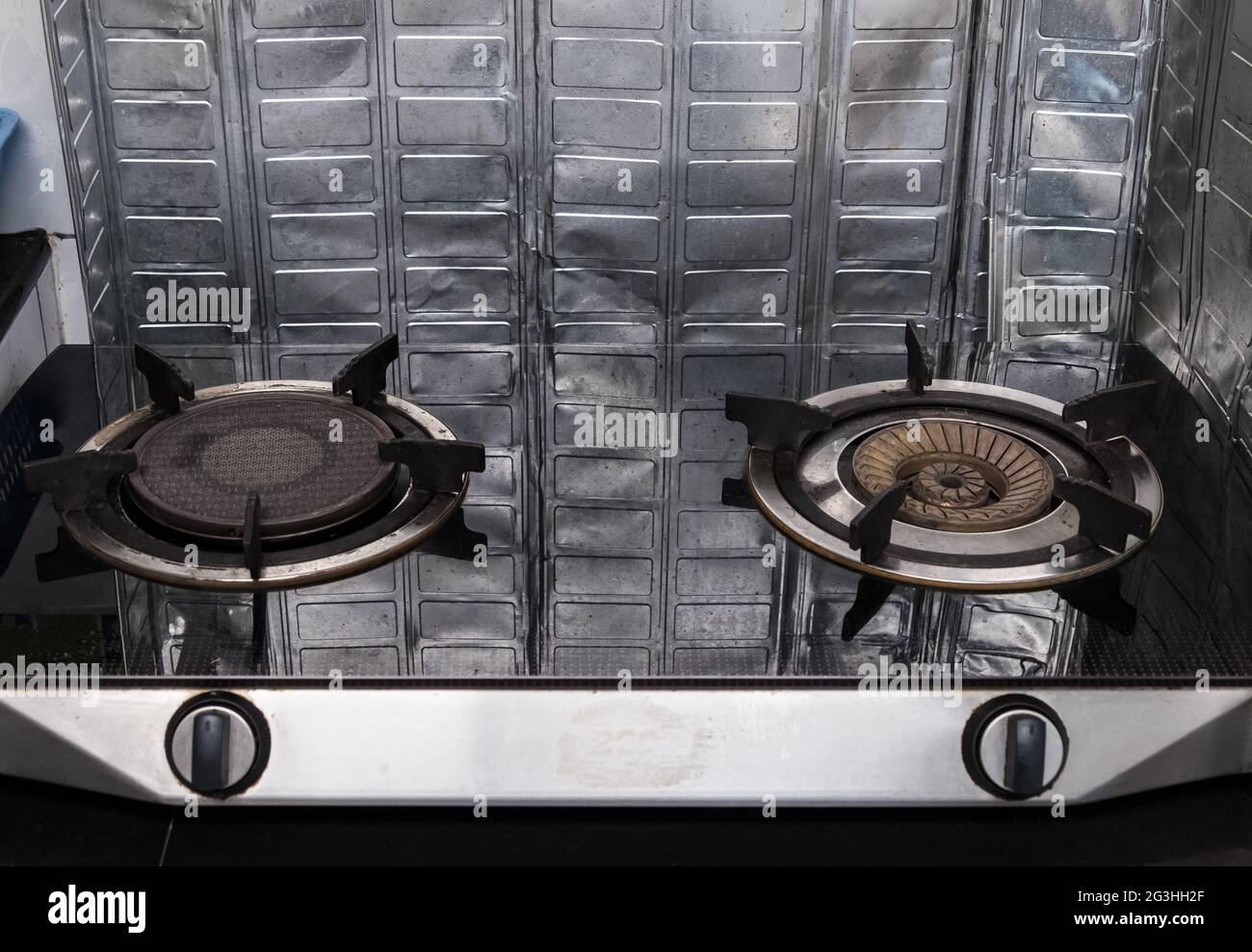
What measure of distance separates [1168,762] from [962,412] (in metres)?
0.42

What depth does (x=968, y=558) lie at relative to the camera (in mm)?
1003

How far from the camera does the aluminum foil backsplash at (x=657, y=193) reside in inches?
53.5

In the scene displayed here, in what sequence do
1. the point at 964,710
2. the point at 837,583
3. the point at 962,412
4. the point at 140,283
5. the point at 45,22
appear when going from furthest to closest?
1. the point at 140,283
2. the point at 45,22
3. the point at 962,412
4. the point at 837,583
5. the point at 964,710

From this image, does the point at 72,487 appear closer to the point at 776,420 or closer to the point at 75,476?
the point at 75,476

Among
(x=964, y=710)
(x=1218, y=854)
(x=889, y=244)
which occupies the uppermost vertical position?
(x=889, y=244)

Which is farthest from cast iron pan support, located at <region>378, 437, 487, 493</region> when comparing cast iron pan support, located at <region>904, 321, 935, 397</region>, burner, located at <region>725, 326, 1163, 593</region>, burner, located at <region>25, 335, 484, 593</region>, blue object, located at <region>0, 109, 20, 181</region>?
blue object, located at <region>0, 109, 20, 181</region>

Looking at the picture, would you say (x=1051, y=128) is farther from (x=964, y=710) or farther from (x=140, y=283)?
(x=140, y=283)

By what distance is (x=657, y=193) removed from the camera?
57.5 inches

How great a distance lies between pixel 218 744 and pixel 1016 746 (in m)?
0.51

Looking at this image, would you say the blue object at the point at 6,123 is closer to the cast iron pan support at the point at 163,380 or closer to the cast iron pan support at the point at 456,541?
the cast iron pan support at the point at 163,380

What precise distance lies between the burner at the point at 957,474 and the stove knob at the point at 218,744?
1.66ft

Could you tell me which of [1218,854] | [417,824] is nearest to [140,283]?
[417,824]

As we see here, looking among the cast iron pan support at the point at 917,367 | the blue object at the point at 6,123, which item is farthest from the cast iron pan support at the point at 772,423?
the blue object at the point at 6,123

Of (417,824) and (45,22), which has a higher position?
(45,22)
